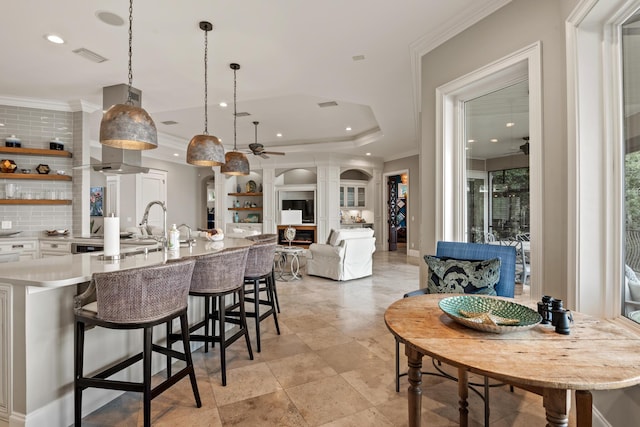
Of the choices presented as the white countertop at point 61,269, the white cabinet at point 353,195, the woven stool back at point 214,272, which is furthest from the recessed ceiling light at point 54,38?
the white cabinet at point 353,195

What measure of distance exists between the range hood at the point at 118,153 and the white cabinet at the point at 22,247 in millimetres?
1604

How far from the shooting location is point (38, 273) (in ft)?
5.96

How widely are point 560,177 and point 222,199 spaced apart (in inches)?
362

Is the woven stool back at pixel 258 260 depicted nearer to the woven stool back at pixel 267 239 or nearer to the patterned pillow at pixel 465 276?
the woven stool back at pixel 267 239

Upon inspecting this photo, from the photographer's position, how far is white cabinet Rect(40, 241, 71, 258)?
174 inches

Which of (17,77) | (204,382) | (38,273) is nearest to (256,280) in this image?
(204,382)

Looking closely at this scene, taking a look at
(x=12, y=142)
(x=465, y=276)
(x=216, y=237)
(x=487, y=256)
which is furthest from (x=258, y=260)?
(x=12, y=142)

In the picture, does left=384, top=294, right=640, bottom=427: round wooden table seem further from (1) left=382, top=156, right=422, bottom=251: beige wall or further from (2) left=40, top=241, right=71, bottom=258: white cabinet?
(1) left=382, top=156, right=422, bottom=251: beige wall

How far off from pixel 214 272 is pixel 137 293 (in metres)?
0.69

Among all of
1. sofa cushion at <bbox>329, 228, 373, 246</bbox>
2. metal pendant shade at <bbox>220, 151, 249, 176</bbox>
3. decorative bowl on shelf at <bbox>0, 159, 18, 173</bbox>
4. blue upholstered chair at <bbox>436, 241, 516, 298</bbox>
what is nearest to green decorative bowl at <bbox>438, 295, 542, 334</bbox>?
blue upholstered chair at <bbox>436, 241, 516, 298</bbox>

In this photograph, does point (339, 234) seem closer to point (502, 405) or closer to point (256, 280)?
point (256, 280)

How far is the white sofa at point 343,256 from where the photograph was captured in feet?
18.9

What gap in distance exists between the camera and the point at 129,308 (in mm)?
1698

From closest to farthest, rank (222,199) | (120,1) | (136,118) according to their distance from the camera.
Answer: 1. (136,118)
2. (120,1)
3. (222,199)
